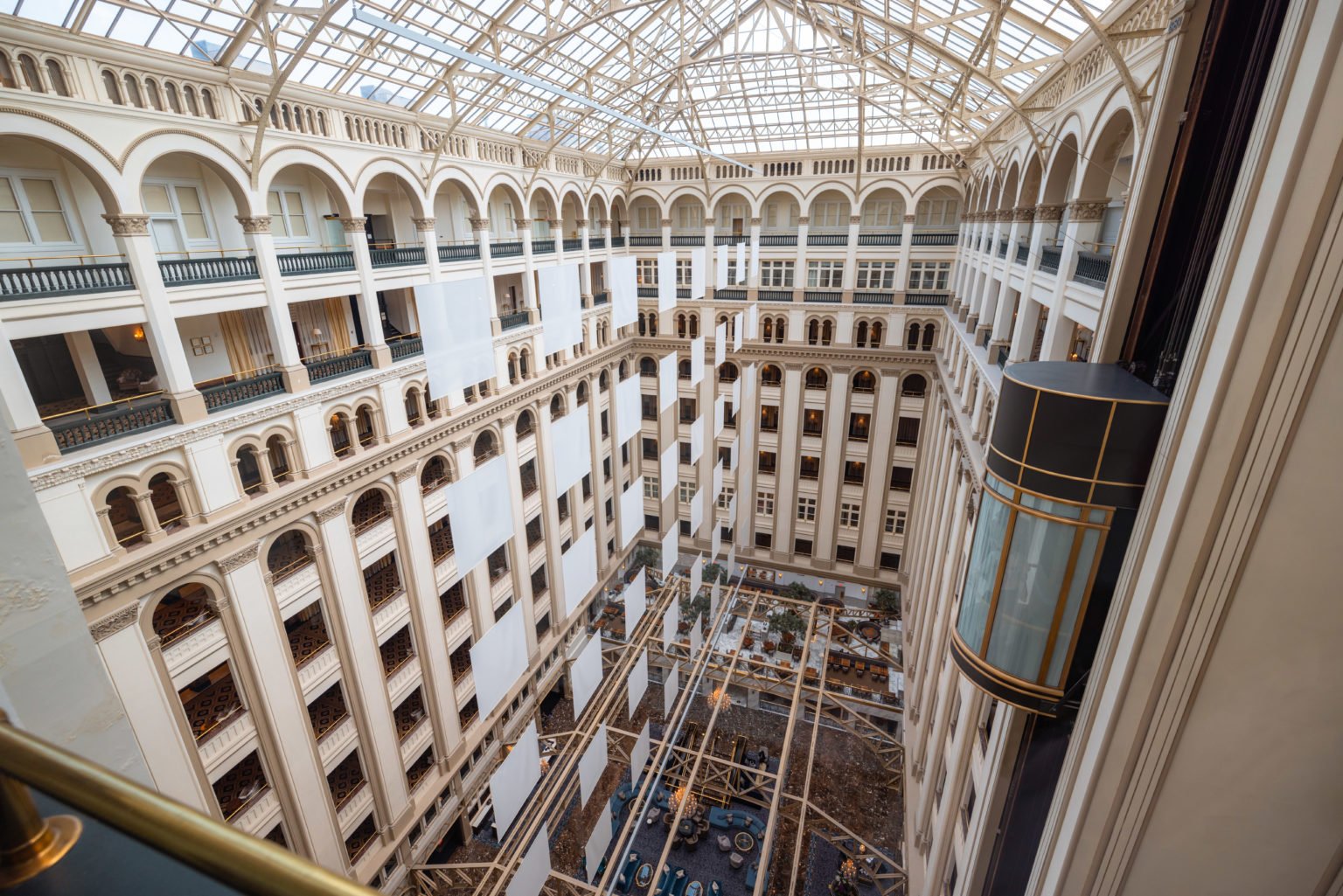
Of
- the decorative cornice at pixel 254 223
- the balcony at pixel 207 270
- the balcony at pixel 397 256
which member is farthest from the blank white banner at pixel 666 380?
the balcony at pixel 207 270

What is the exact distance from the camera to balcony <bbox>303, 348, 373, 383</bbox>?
14.5 m

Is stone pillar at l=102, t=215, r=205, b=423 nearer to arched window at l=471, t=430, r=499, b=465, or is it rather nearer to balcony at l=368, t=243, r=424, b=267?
balcony at l=368, t=243, r=424, b=267

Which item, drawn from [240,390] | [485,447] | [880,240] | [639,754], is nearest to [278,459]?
[240,390]

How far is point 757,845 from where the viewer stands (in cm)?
1902

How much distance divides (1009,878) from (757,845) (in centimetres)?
1189

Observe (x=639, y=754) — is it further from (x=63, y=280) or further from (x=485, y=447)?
(x=63, y=280)

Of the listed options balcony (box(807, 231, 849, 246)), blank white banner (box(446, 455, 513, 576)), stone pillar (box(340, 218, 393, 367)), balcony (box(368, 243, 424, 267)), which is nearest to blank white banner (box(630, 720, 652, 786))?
blank white banner (box(446, 455, 513, 576))

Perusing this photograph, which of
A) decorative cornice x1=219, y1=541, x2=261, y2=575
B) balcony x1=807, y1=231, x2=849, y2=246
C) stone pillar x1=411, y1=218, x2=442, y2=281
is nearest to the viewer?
decorative cornice x1=219, y1=541, x2=261, y2=575

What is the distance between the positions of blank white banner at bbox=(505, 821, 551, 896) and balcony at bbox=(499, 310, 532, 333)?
1400 centimetres

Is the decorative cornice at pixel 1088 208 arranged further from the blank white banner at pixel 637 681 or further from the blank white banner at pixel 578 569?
the blank white banner at pixel 637 681

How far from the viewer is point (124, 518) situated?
13.5 metres

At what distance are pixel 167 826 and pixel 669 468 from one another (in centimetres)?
1855

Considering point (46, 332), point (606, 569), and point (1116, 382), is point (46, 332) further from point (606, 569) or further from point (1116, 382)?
point (606, 569)

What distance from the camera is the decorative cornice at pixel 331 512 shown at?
14453 millimetres
